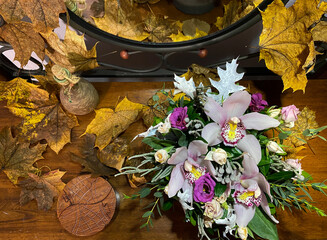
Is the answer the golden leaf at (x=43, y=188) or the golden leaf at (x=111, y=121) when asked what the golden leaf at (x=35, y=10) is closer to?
the golden leaf at (x=111, y=121)

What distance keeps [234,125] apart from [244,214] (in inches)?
7.2

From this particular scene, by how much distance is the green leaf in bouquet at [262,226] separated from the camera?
0.54m

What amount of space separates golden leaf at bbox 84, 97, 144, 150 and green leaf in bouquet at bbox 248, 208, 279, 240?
1.54ft

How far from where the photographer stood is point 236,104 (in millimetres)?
505

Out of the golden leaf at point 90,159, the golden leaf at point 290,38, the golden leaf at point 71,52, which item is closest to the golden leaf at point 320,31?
the golden leaf at point 290,38

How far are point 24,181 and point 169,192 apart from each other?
537mm

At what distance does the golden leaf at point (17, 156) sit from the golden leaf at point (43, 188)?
3cm

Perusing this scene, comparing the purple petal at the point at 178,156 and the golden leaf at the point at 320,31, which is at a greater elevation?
the golden leaf at the point at 320,31

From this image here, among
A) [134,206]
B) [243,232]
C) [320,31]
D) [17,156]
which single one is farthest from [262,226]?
[17,156]

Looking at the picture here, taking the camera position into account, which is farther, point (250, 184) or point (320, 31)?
point (320, 31)

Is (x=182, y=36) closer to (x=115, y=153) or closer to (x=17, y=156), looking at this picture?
(x=115, y=153)

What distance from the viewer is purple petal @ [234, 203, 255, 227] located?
525 mm

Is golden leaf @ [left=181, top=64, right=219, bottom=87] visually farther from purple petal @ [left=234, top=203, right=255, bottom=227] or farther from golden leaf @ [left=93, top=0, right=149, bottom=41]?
purple petal @ [left=234, top=203, right=255, bottom=227]

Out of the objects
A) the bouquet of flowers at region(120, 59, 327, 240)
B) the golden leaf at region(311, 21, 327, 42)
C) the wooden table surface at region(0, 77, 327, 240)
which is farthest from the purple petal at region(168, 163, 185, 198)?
the golden leaf at region(311, 21, 327, 42)
